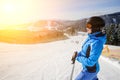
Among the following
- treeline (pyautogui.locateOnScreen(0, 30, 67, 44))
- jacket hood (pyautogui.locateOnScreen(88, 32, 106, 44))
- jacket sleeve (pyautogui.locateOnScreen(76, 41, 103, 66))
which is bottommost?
treeline (pyautogui.locateOnScreen(0, 30, 67, 44))

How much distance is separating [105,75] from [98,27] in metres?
4.43

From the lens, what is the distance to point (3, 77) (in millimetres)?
6031

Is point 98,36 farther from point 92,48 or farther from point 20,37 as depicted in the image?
point 20,37

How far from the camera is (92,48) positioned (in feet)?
7.88

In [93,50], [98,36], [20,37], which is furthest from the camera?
[20,37]

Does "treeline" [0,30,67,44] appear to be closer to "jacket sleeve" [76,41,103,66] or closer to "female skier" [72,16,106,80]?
"female skier" [72,16,106,80]

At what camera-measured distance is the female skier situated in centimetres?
241

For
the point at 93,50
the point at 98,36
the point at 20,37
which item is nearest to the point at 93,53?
the point at 93,50

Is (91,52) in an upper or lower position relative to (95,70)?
upper

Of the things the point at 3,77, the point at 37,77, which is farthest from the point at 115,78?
the point at 3,77

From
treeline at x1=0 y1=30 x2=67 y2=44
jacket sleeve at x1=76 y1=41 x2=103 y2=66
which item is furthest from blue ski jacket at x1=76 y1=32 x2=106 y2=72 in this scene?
treeline at x1=0 y1=30 x2=67 y2=44

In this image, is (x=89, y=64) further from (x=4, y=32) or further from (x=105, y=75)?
(x=4, y=32)

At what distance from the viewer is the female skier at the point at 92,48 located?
7.91ft

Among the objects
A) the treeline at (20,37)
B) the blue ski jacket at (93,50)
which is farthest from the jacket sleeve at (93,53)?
the treeline at (20,37)
